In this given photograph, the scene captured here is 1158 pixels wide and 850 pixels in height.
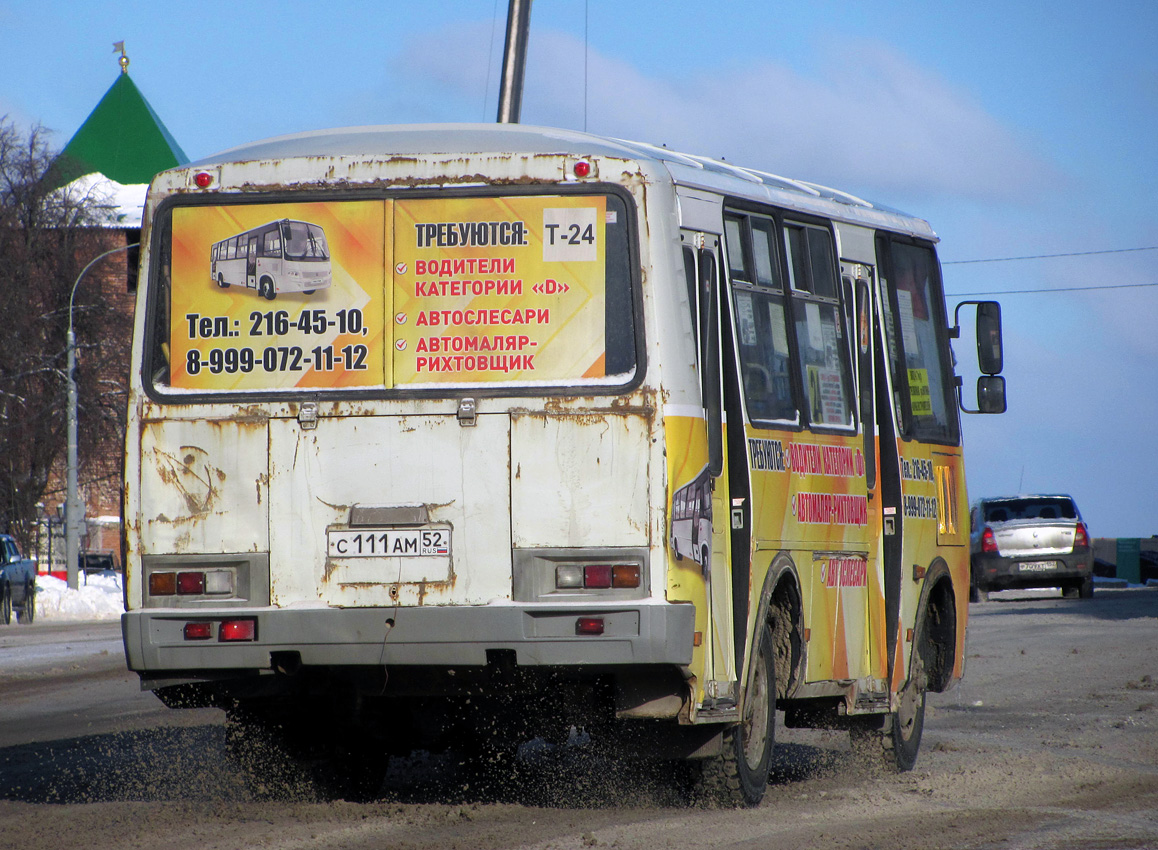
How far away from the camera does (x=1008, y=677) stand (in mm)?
16469

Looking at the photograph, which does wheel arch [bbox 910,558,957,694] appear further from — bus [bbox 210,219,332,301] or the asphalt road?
bus [bbox 210,219,332,301]

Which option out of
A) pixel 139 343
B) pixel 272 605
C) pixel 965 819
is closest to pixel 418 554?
pixel 272 605

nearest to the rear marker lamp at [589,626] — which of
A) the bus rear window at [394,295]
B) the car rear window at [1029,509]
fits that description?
the bus rear window at [394,295]

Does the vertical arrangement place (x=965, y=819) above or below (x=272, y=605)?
below

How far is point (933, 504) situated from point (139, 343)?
5.12 meters

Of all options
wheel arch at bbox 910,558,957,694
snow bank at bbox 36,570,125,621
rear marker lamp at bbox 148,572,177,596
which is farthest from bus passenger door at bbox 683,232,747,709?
snow bank at bbox 36,570,125,621

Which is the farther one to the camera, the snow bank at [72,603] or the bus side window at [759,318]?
the snow bank at [72,603]

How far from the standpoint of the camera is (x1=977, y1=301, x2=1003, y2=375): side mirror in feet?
36.4

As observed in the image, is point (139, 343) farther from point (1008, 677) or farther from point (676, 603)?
point (1008, 677)

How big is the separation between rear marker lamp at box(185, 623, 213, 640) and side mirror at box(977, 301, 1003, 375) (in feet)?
18.3

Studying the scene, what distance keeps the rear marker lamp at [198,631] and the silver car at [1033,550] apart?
77.5 ft

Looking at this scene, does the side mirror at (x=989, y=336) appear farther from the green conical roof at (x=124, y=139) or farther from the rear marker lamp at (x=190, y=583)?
the green conical roof at (x=124, y=139)

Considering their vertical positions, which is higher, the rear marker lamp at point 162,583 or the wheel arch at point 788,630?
the rear marker lamp at point 162,583

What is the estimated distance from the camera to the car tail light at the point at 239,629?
7.56 m
